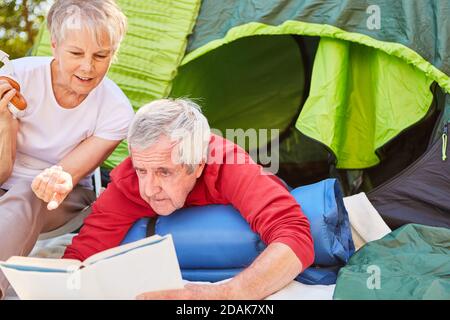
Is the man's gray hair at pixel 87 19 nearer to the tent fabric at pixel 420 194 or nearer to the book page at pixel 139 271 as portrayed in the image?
the book page at pixel 139 271

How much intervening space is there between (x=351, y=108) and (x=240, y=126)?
0.60 metres

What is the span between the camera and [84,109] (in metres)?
1.84

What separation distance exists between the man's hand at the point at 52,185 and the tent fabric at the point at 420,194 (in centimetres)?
95

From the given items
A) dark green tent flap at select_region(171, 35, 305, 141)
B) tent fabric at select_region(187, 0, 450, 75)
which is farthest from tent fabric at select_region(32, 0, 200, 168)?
dark green tent flap at select_region(171, 35, 305, 141)

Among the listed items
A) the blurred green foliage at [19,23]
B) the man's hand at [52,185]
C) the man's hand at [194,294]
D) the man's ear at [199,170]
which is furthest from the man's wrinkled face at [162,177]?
the blurred green foliage at [19,23]

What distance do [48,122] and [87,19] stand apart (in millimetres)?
310

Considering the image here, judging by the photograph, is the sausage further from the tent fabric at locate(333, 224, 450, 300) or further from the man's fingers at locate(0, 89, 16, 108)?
the tent fabric at locate(333, 224, 450, 300)

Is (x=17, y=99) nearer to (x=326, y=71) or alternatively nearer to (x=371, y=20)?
(x=326, y=71)

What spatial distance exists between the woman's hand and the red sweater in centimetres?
31

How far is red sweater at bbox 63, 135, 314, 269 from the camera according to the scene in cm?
149

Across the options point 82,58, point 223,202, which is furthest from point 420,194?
point 82,58

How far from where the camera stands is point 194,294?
135cm
